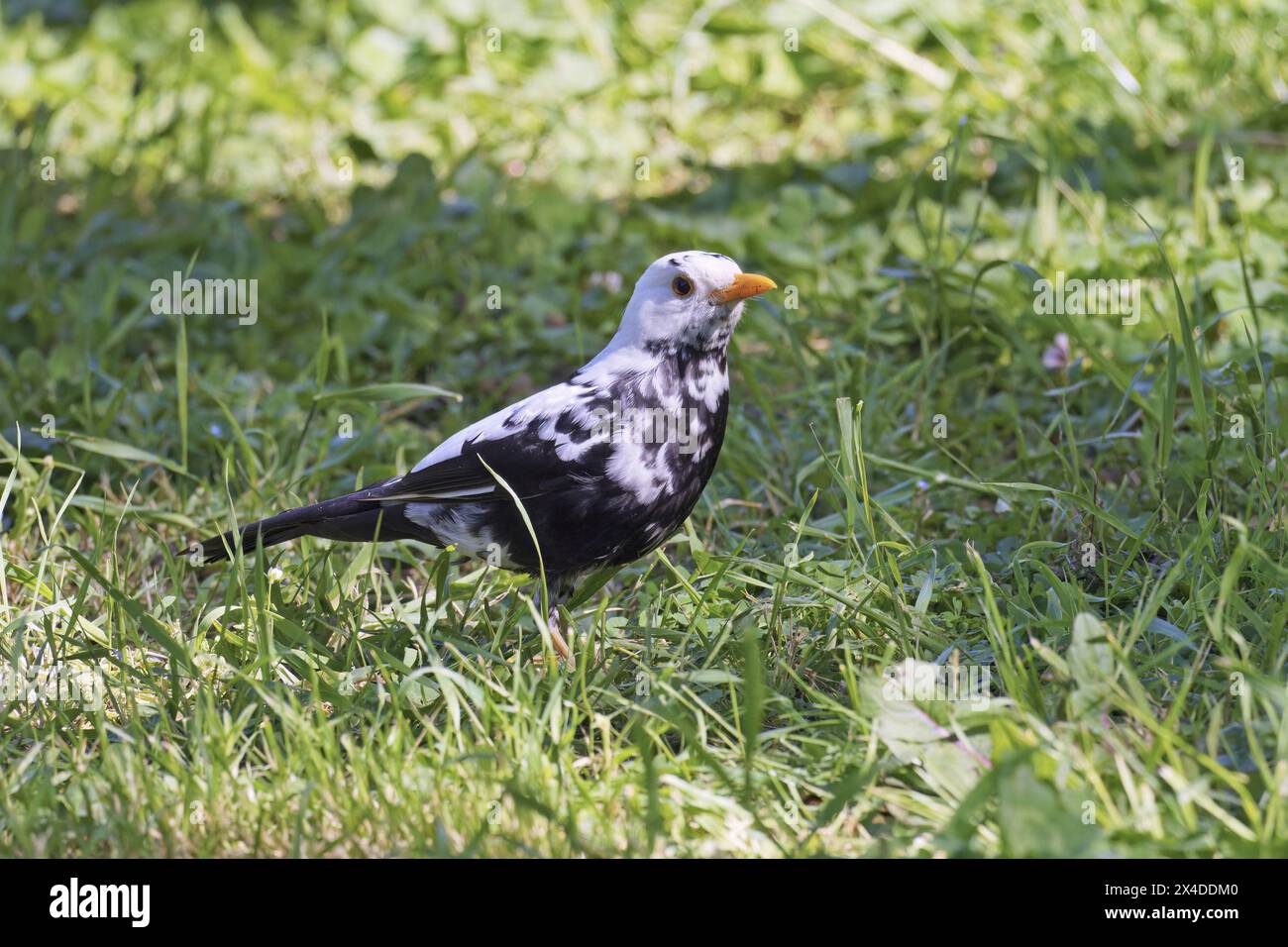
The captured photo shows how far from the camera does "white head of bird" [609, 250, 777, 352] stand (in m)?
3.30

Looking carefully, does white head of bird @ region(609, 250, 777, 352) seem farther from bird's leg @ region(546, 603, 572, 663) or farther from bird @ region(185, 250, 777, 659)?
bird's leg @ region(546, 603, 572, 663)

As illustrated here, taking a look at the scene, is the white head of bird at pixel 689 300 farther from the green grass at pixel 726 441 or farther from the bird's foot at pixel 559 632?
the bird's foot at pixel 559 632

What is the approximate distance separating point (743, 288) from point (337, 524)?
3.59ft

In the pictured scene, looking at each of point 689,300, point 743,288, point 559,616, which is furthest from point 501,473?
point 743,288

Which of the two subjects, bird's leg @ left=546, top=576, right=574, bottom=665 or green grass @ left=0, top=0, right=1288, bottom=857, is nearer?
green grass @ left=0, top=0, right=1288, bottom=857

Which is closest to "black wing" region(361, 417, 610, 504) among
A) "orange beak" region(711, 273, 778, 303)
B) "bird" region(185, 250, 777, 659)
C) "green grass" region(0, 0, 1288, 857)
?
"bird" region(185, 250, 777, 659)

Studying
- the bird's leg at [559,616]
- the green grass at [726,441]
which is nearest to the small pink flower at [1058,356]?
the green grass at [726,441]

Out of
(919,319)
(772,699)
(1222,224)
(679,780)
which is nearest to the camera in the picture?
(679,780)

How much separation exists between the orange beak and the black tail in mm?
895

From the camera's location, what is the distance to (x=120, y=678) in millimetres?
3066

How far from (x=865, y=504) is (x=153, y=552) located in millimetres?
1987

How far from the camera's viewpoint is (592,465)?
3.16 m

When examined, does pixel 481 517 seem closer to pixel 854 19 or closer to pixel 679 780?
pixel 679 780

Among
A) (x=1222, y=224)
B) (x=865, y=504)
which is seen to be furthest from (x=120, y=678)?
(x=1222, y=224)
